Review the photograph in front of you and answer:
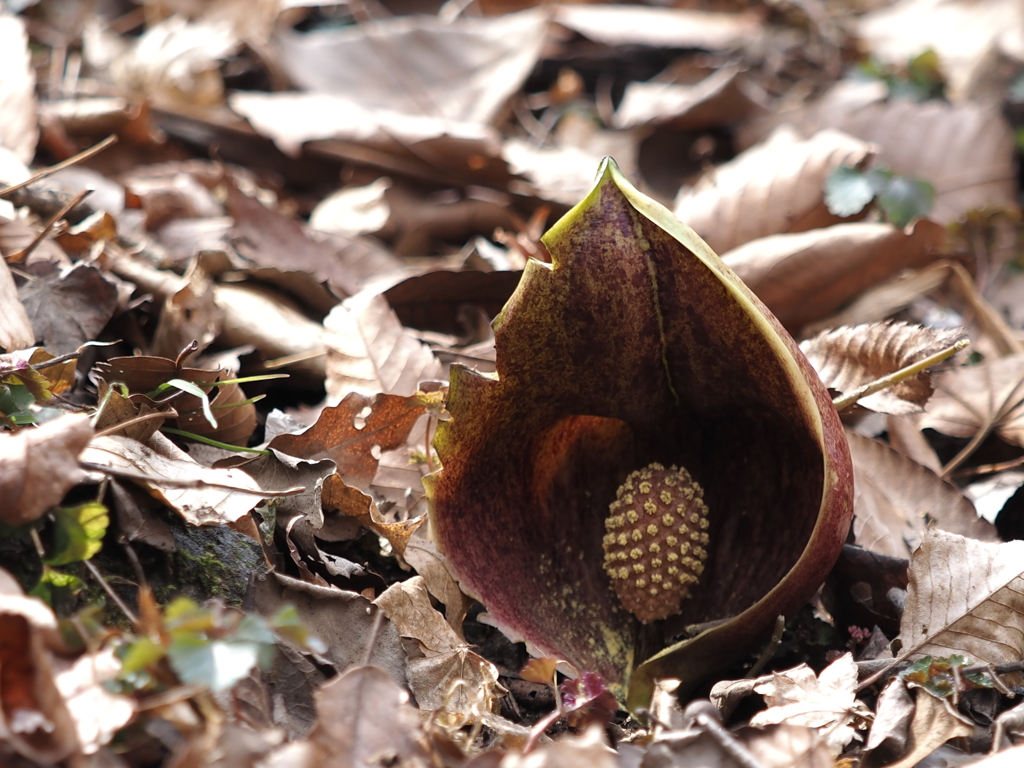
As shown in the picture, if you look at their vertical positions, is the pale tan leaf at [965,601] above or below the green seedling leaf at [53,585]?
below

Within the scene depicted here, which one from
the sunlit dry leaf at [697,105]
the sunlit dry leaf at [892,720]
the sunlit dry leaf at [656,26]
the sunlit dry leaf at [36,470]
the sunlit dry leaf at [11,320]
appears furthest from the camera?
the sunlit dry leaf at [656,26]

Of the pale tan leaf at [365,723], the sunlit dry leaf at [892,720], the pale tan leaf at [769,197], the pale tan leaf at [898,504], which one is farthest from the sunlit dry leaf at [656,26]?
the pale tan leaf at [365,723]

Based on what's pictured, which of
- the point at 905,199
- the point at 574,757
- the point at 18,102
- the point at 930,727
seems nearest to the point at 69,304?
the point at 18,102

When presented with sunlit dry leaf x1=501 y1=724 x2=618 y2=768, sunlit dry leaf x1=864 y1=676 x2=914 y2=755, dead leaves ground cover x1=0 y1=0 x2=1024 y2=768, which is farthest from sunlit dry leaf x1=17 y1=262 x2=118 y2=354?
sunlit dry leaf x1=864 y1=676 x2=914 y2=755

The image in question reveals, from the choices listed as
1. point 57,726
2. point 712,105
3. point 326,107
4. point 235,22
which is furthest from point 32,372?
point 235,22

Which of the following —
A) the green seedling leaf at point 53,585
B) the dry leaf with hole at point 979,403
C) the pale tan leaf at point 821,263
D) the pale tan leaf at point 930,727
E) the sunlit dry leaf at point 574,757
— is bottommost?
the dry leaf with hole at point 979,403

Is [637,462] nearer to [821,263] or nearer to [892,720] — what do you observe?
[892,720]

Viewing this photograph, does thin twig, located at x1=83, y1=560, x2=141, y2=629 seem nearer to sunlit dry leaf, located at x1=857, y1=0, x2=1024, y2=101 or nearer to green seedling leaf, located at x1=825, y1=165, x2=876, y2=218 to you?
green seedling leaf, located at x1=825, y1=165, x2=876, y2=218

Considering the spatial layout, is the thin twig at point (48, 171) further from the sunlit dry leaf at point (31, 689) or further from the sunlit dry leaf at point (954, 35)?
the sunlit dry leaf at point (954, 35)
